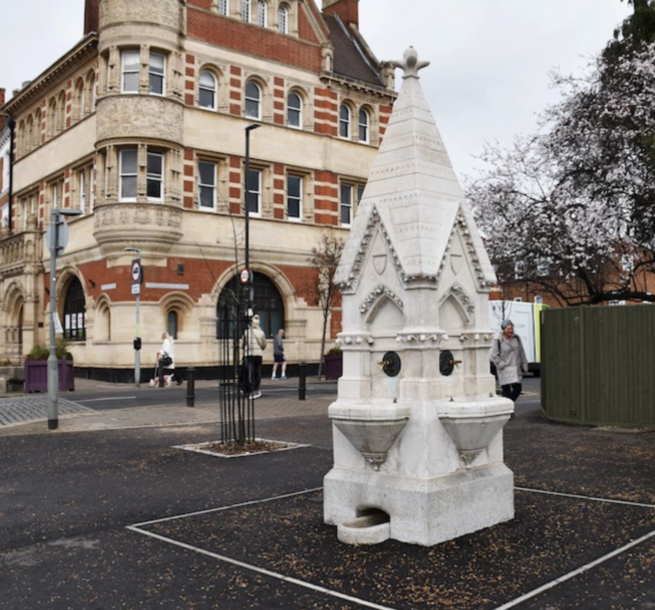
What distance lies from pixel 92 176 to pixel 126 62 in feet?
16.4

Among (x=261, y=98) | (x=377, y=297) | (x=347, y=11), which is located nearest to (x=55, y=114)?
(x=261, y=98)

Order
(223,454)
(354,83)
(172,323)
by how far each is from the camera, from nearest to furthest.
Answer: (223,454) < (172,323) < (354,83)

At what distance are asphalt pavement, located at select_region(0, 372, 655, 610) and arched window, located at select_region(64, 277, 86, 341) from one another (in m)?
22.9

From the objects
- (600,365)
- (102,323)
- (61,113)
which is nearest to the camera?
(600,365)

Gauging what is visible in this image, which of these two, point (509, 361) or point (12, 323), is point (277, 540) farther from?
point (12, 323)

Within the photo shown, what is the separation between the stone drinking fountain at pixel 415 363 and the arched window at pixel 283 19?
29628 mm

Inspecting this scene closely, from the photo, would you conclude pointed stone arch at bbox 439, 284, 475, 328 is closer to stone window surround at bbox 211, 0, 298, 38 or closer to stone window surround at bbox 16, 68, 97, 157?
stone window surround at bbox 16, 68, 97, 157

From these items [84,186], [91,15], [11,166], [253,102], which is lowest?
[84,186]

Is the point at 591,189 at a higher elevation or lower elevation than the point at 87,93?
lower

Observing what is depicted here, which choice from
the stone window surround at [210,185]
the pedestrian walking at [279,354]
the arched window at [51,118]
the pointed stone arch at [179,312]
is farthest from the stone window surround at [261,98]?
the arched window at [51,118]

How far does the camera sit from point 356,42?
40.4 meters

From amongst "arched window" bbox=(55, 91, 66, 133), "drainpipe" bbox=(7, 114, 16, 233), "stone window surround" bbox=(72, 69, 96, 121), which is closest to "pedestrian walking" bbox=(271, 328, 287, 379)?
"stone window surround" bbox=(72, 69, 96, 121)

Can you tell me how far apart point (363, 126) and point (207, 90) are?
8.73 meters

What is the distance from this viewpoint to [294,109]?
34375 millimetres
